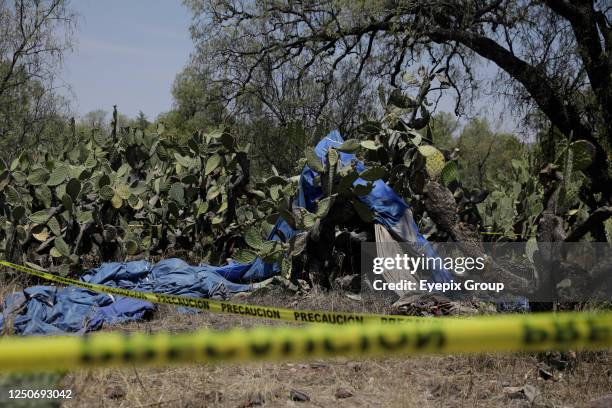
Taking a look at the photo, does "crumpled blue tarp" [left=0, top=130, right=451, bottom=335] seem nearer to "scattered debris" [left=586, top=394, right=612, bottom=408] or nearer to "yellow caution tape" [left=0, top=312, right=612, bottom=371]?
"scattered debris" [left=586, top=394, right=612, bottom=408]

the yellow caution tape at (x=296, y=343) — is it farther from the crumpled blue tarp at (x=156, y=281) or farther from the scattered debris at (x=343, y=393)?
the crumpled blue tarp at (x=156, y=281)

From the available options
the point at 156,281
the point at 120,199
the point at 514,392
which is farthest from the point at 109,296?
the point at 514,392

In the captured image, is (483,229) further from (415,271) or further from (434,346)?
(434,346)

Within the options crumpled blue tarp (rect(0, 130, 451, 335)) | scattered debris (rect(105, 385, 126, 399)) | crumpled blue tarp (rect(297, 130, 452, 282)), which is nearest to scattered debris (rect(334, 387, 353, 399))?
scattered debris (rect(105, 385, 126, 399))

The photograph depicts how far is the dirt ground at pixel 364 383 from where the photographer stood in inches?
151

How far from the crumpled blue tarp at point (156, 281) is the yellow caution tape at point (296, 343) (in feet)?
12.0

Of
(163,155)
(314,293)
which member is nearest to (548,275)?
(314,293)

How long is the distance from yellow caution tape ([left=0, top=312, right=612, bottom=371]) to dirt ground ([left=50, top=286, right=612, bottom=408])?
1797 millimetres

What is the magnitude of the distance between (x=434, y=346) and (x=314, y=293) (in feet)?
15.6

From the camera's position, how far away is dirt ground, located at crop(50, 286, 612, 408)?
12.6ft

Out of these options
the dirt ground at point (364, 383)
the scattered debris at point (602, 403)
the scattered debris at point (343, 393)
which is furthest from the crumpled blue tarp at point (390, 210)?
the scattered debris at point (602, 403)

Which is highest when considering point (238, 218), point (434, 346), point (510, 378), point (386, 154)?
point (386, 154)

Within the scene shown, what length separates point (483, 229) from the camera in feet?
30.9

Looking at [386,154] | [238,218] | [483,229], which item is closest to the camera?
[386,154]
